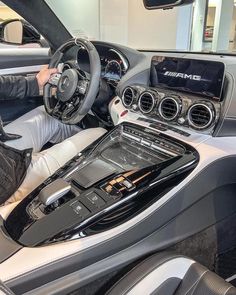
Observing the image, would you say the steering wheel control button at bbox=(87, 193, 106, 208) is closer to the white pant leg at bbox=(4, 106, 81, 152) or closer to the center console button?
the center console button

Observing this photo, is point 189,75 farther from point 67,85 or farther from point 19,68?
point 19,68

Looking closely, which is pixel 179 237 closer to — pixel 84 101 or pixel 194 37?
pixel 84 101

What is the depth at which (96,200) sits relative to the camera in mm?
928

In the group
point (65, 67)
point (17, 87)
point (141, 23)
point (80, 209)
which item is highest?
point (141, 23)

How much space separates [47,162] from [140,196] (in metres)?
0.44

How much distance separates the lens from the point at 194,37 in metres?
4.16

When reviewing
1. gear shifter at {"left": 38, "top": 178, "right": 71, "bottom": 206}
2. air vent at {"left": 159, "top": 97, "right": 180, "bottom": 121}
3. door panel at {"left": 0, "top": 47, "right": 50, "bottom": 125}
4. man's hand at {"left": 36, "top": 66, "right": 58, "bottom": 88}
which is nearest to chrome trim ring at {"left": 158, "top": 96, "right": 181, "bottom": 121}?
air vent at {"left": 159, "top": 97, "right": 180, "bottom": 121}

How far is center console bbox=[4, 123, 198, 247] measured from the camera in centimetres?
87

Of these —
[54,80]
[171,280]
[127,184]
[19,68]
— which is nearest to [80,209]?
[127,184]

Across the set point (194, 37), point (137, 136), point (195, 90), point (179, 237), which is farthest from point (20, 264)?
point (194, 37)

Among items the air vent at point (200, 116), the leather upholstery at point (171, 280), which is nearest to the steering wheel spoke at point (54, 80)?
the air vent at point (200, 116)

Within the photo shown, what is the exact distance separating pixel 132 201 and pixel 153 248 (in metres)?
0.16

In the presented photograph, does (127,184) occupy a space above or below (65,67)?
below

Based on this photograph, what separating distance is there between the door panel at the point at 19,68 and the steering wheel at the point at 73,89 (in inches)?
17.0
